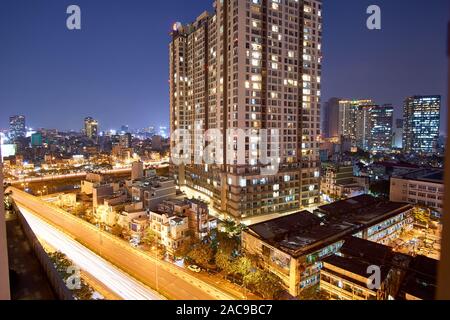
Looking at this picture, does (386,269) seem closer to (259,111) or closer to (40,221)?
(259,111)

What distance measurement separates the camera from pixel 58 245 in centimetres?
980

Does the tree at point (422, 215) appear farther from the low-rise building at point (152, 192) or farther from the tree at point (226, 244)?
the low-rise building at point (152, 192)

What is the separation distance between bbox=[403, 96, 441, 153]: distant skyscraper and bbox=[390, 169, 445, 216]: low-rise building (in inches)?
1152

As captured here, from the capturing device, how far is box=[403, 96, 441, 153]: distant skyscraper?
1471 inches

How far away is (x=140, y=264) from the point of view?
843 centimetres

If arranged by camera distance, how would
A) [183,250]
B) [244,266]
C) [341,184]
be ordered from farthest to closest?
[341,184], [183,250], [244,266]

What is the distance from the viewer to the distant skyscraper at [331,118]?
56656 mm

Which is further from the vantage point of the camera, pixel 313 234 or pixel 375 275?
pixel 313 234

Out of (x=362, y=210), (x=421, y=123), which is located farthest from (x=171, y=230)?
(x=421, y=123)

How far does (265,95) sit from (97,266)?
10.3 meters

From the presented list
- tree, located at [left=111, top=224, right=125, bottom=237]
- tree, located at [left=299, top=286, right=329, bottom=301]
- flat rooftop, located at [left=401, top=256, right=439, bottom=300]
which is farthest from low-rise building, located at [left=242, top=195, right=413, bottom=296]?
tree, located at [left=111, top=224, right=125, bottom=237]

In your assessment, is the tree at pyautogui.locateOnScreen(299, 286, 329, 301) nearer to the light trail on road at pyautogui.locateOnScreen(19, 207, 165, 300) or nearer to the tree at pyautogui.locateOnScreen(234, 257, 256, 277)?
the tree at pyautogui.locateOnScreen(234, 257, 256, 277)

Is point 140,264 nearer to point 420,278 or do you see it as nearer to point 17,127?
point 420,278
